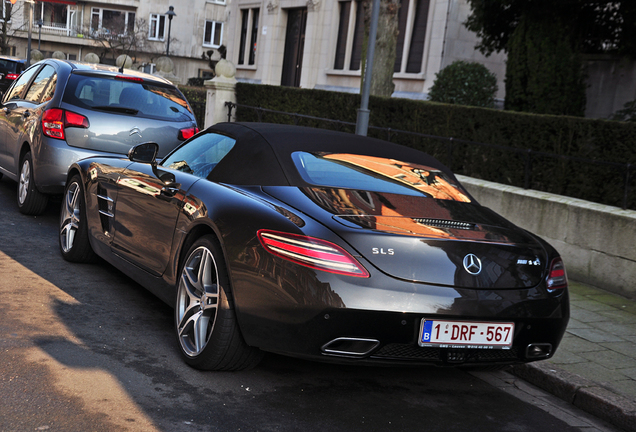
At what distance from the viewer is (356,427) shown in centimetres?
378

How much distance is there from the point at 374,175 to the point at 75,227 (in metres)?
3.02

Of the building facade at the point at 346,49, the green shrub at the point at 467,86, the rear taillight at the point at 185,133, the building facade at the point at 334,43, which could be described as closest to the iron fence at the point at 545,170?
the rear taillight at the point at 185,133

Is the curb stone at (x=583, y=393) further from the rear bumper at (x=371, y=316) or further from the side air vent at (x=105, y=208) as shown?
the side air vent at (x=105, y=208)

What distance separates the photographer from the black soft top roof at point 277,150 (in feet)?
14.8

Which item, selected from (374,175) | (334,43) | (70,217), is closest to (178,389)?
(374,175)

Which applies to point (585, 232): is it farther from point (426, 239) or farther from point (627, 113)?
point (627, 113)

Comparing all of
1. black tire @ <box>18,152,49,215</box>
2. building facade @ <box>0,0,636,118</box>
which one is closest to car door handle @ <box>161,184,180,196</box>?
black tire @ <box>18,152,49,215</box>

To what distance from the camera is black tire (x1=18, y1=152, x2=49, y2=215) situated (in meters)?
8.35

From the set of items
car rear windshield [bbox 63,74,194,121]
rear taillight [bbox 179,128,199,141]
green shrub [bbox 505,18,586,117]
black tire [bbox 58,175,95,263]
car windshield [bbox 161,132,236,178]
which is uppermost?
green shrub [bbox 505,18,586,117]

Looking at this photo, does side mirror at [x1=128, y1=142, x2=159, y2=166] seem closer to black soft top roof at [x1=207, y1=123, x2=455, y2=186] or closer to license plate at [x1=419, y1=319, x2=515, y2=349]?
black soft top roof at [x1=207, y1=123, x2=455, y2=186]

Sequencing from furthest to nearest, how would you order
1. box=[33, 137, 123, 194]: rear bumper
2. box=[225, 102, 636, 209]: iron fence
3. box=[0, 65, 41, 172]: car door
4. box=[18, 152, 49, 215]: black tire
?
box=[0, 65, 41, 172]: car door < box=[18, 152, 49, 215]: black tire < box=[225, 102, 636, 209]: iron fence < box=[33, 137, 123, 194]: rear bumper

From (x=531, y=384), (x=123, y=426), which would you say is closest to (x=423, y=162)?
(x=531, y=384)

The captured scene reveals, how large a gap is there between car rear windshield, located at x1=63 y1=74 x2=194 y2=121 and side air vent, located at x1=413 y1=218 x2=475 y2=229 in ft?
16.6

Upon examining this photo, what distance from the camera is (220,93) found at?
1830 cm
